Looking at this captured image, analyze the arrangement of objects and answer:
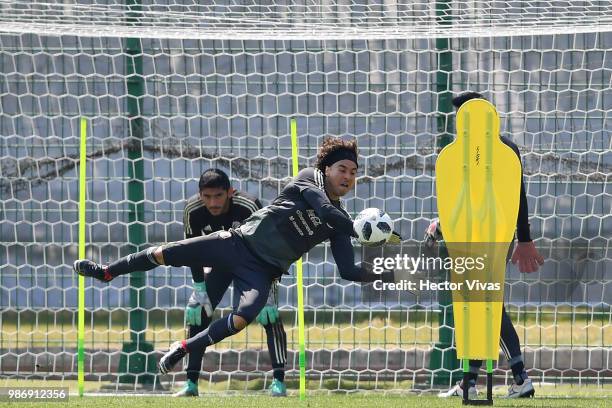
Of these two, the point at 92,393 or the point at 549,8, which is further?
the point at 549,8

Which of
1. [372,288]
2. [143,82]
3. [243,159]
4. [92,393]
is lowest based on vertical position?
[92,393]

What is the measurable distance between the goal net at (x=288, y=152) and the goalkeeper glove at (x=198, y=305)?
0.98m

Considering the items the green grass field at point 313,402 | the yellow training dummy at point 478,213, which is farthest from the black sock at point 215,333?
the yellow training dummy at point 478,213

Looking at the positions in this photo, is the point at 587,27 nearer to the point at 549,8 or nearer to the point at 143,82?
the point at 549,8

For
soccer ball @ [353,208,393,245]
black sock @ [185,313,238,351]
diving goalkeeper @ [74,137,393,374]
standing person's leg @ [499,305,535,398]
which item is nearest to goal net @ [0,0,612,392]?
standing person's leg @ [499,305,535,398]

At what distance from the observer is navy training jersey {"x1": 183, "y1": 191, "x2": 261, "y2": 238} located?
26.7ft

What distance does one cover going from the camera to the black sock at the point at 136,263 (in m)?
7.33

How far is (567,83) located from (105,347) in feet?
13.6

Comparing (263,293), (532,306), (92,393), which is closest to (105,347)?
(92,393)

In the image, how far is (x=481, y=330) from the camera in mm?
6430

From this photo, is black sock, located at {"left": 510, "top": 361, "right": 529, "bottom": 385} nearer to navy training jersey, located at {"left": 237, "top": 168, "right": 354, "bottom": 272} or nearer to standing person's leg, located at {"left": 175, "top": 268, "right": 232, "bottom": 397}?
navy training jersey, located at {"left": 237, "top": 168, "right": 354, "bottom": 272}

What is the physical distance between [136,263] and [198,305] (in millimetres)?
904

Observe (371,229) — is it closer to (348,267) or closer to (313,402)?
(348,267)

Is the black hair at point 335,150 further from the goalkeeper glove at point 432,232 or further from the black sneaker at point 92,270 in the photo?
the black sneaker at point 92,270
